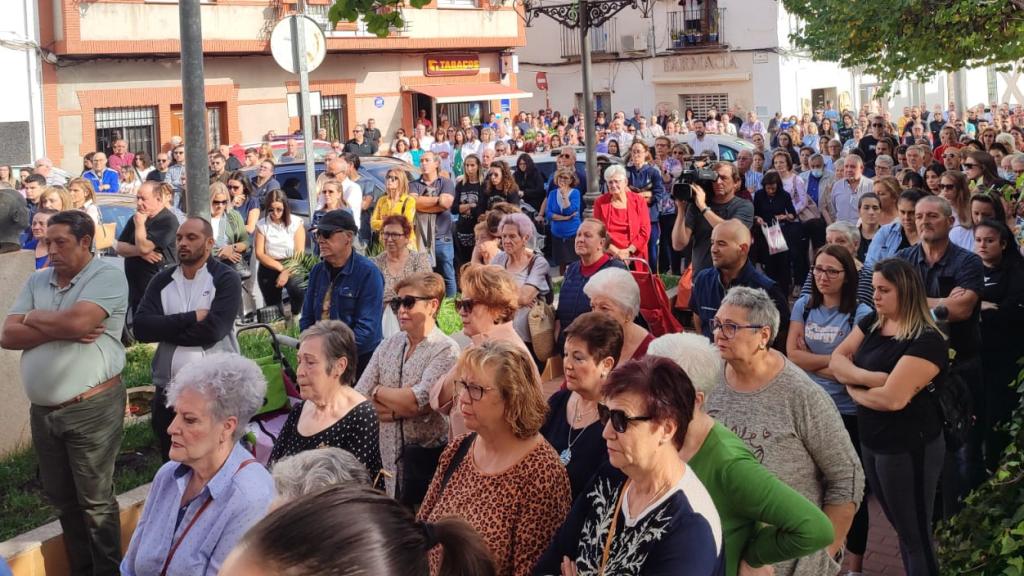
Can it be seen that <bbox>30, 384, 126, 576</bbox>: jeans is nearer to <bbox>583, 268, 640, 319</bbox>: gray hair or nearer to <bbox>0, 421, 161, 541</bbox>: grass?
<bbox>0, 421, 161, 541</bbox>: grass

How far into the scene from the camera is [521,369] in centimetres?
462

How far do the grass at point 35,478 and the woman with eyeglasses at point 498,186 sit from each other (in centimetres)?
601

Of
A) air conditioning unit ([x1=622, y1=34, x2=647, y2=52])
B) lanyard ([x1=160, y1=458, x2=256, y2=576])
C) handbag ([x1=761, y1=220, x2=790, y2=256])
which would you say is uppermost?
air conditioning unit ([x1=622, y1=34, x2=647, y2=52])

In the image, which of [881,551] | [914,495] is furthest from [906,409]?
[881,551]

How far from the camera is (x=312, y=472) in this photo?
399 centimetres

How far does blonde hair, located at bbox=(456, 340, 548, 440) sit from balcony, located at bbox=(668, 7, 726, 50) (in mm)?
40020

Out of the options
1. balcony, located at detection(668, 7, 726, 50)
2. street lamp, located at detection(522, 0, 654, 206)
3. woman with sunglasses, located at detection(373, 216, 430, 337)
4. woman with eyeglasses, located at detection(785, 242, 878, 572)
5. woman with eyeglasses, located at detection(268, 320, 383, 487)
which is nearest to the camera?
woman with eyeglasses, located at detection(268, 320, 383, 487)

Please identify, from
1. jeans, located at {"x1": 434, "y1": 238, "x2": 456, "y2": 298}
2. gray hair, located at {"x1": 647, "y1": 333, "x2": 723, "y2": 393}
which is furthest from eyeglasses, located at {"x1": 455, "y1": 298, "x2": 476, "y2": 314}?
jeans, located at {"x1": 434, "y1": 238, "x2": 456, "y2": 298}

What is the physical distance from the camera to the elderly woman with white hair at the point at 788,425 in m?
4.62

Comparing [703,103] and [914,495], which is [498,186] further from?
[703,103]

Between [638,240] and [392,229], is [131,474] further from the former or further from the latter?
[638,240]

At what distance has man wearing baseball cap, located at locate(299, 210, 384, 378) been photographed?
7309mm

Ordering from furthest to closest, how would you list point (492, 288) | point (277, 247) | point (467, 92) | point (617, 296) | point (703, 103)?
1. point (703, 103)
2. point (467, 92)
3. point (277, 247)
4. point (492, 288)
5. point (617, 296)

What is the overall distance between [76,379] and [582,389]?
111 inches
